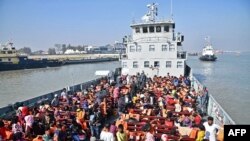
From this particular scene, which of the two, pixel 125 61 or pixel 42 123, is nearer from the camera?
pixel 42 123

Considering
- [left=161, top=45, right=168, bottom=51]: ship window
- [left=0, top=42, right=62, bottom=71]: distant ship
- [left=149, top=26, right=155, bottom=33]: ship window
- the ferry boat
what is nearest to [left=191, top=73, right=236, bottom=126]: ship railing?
the ferry boat

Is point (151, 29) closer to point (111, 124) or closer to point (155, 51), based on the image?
point (155, 51)

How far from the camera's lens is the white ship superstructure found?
27531 millimetres

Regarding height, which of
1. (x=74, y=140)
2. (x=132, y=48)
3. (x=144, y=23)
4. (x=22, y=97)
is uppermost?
(x=144, y=23)

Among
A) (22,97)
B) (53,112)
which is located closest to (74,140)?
(53,112)

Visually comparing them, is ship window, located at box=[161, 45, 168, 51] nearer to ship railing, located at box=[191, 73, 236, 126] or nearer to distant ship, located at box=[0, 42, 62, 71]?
ship railing, located at box=[191, 73, 236, 126]

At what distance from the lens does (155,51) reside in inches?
1102

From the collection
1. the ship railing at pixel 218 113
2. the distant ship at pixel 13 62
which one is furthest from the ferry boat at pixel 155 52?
the distant ship at pixel 13 62

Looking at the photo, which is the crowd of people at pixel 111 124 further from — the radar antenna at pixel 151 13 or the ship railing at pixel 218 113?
the radar antenna at pixel 151 13

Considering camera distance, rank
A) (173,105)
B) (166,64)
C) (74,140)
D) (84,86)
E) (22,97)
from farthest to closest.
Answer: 1. (22,97)
2. (166,64)
3. (84,86)
4. (173,105)
5. (74,140)

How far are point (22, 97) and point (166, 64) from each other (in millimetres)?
17247

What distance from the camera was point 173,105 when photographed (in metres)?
13.6

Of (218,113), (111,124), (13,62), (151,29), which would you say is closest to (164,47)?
(151,29)

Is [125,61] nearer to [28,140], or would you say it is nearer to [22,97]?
[22,97]
